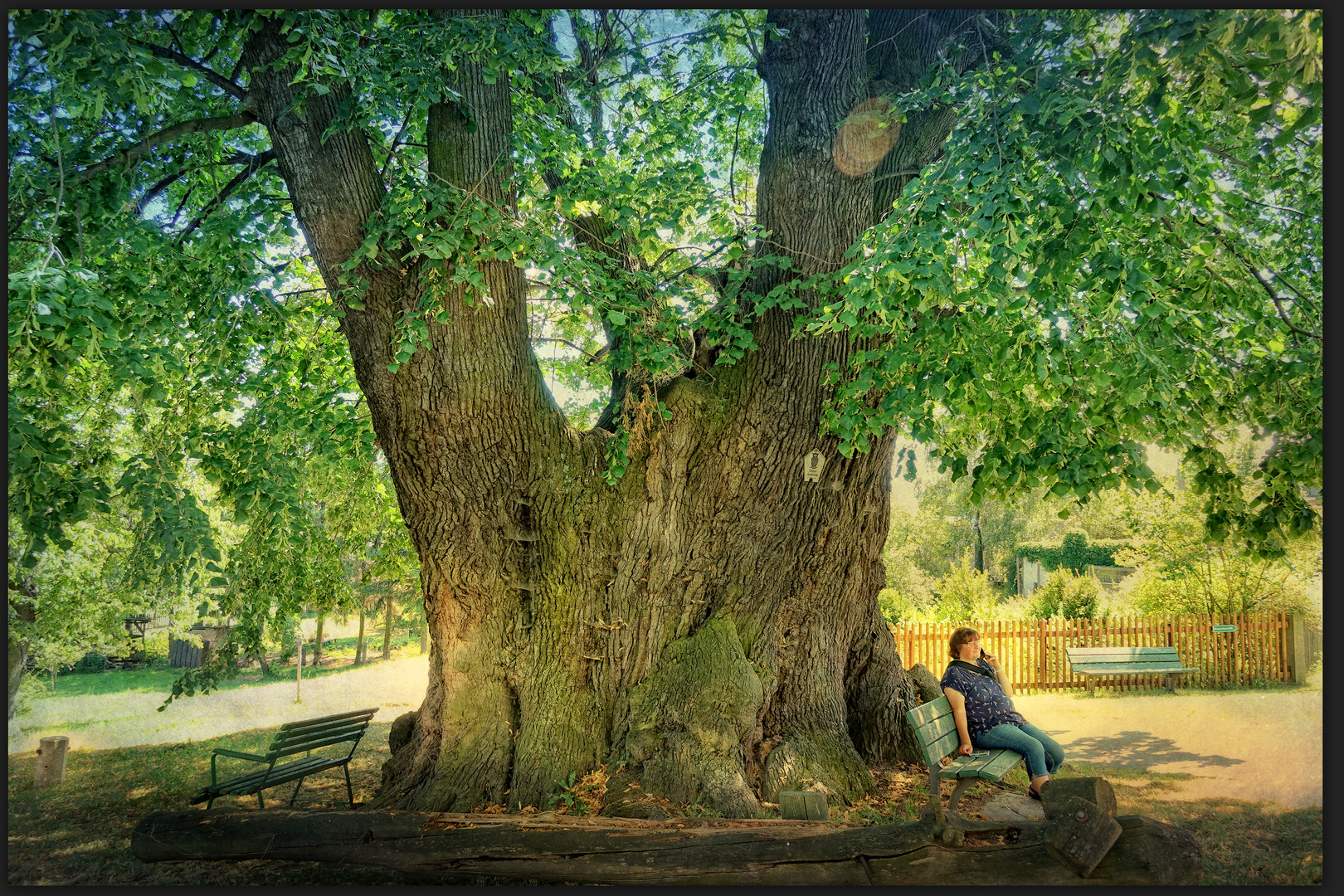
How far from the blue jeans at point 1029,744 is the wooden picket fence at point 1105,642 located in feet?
14.5

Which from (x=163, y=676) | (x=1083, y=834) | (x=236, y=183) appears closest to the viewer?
(x=1083, y=834)

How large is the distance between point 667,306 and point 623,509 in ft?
3.71

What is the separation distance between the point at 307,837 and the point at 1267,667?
8007 millimetres

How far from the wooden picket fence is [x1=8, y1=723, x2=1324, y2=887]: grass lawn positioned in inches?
129

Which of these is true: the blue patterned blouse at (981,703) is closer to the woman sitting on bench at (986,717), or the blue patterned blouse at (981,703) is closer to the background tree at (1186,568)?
the woman sitting on bench at (986,717)

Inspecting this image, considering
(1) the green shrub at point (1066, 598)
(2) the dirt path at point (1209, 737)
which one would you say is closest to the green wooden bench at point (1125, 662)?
(2) the dirt path at point (1209, 737)

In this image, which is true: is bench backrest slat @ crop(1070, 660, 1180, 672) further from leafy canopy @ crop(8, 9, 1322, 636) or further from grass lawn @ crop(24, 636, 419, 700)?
grass lawn @ crop(24, 636, 419, 700)

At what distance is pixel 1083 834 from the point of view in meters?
2.33

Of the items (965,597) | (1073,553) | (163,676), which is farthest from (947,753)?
(1073,553)

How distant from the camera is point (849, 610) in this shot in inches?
178

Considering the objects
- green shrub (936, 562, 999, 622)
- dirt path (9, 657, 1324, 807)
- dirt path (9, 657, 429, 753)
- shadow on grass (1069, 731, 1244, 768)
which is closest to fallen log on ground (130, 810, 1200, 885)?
dirt path (9, 657, 1324, 807)

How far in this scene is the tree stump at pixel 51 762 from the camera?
166 inches

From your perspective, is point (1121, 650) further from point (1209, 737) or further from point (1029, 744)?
point (1029, 744)

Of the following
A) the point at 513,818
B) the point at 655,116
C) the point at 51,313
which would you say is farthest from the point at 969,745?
the point at 51,313
